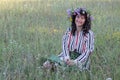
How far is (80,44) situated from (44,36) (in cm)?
195

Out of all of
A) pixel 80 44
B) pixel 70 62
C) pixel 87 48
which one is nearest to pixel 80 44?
pixel 80 44

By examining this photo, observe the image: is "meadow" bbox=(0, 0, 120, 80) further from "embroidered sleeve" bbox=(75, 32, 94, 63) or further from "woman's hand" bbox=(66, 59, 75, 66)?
"embroidered sleeve" bbox=(75, 32, 94, 63)

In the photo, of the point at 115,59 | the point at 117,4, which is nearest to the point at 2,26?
the point at 115,59

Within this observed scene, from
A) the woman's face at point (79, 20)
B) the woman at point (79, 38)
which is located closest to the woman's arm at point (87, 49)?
the woman at point (79, 38)

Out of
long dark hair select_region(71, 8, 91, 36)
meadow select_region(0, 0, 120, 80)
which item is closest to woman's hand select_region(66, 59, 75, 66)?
meadow select_region(0, 0, 120, 80)

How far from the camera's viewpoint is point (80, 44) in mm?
5008

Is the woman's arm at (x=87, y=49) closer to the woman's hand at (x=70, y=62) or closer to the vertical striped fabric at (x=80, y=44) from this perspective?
the vertical striped fabric at (x=80, y=44)

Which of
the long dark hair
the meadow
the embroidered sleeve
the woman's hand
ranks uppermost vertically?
the long dark hair

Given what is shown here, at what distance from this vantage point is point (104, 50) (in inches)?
235

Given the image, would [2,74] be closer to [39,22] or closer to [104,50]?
[104,50]

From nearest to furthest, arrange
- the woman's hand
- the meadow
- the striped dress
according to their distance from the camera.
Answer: the woman's hand
the meadow
the striped dress

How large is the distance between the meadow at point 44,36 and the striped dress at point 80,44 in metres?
0.25

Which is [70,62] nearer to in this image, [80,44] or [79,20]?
[80,44]

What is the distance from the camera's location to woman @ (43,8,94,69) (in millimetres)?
4922
